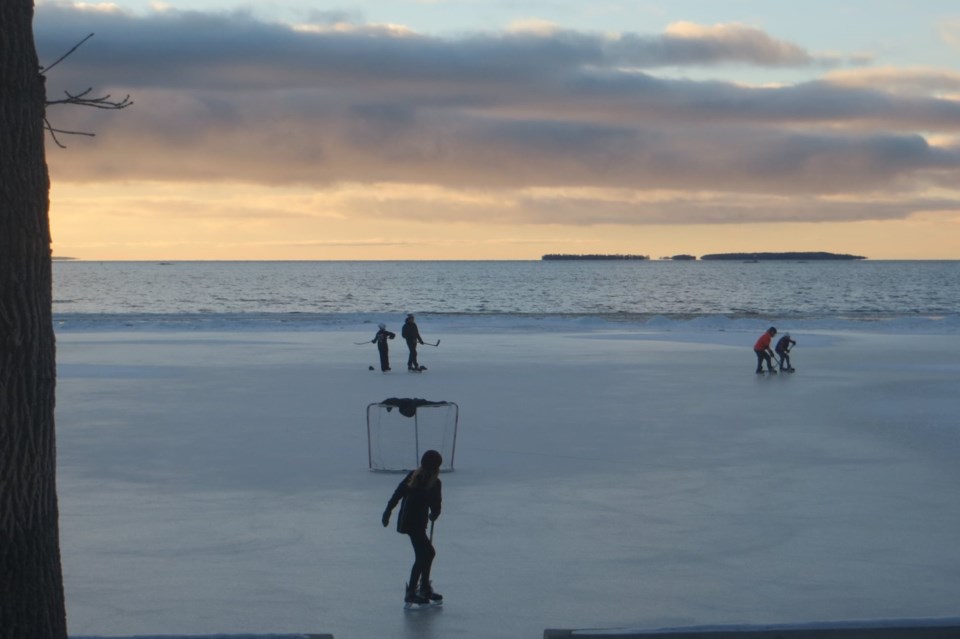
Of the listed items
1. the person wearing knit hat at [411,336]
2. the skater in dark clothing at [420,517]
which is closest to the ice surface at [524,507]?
the skater in dark clothing at [420,517]

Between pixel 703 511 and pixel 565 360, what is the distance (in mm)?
19184

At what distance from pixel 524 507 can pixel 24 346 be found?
7.15 m

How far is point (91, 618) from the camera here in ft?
26.6

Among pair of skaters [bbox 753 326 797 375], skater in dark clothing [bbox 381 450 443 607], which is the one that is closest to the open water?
pair of skaters [bbox 753 326 797 375]

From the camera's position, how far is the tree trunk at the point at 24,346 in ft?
17.7

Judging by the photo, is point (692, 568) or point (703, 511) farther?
point (703, 511)

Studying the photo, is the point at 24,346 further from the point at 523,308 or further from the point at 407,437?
the point at 523,308

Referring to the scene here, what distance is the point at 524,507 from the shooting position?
11.8m

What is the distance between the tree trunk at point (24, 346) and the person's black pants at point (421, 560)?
10.0 ft

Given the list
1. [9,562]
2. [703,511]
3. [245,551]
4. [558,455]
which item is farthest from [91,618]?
[558,455]

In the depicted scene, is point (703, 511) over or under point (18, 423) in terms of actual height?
under

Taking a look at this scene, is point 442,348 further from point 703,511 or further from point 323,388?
point 703,511

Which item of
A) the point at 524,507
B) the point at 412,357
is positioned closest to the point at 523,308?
the point at 412,357

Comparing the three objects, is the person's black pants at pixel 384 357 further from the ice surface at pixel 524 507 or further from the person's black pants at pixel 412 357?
the ice surface at pixel 524 507
